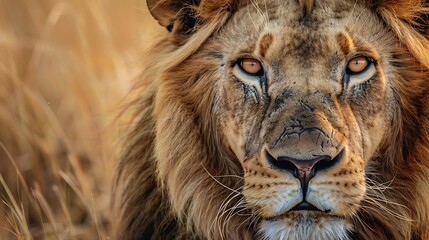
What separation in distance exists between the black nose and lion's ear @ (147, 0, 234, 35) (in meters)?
0.92

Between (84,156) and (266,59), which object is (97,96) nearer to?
(84,156)

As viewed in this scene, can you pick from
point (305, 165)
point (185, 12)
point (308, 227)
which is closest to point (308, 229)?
point (308, 227)

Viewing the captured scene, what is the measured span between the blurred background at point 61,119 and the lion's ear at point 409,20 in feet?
5.58

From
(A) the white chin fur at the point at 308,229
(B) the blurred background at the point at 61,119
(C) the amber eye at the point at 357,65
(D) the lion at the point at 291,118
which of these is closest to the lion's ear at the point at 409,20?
(D) the lion at the point at 291,118

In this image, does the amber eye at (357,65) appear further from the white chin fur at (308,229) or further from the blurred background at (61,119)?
the blurred background at (61,119)

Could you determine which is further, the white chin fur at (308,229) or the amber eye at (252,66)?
the amber eye at (252,66)

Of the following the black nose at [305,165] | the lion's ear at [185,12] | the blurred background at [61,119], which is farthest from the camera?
the blurred background at [61,119]

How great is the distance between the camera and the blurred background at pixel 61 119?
21.1 ft

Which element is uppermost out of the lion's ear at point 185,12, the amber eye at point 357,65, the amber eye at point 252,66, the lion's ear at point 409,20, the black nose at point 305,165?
the lion's ear at point 185,12

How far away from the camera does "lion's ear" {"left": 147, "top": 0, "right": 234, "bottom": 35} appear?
15.3 feet

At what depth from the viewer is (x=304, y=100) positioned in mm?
4293

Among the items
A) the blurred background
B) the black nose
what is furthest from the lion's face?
the blurred background

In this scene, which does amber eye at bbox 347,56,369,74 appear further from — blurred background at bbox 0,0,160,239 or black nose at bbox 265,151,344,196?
blurred background at bbox 0,0,160,239

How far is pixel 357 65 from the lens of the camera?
4453 millimetres
